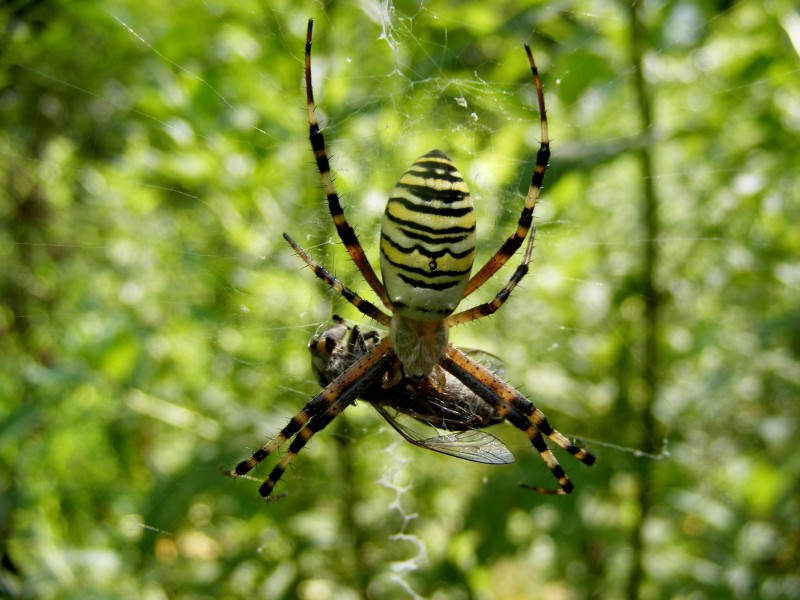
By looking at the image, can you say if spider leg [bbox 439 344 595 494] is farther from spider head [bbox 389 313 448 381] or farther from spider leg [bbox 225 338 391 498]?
spider leg [bbox 225 338 391 498]

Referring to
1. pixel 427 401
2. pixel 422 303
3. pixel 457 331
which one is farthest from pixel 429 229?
pixel 457 331

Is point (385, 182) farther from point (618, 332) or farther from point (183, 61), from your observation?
point (618, 332)

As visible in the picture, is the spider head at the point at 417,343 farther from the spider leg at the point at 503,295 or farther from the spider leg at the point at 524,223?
the spider leg at the point at 524,223

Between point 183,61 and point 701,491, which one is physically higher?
point 183,61

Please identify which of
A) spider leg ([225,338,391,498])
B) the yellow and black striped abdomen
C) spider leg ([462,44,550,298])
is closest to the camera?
the yellow and black striped abdomen

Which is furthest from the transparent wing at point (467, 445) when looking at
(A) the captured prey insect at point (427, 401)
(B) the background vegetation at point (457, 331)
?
(B) the background vegetation at point (457, 331)

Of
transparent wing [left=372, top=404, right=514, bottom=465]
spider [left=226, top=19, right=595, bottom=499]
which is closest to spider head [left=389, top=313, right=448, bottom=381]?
spider [left=226, top=19, right=595, bottom=499]

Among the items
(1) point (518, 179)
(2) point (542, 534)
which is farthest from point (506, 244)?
(2) point (542, 534)
